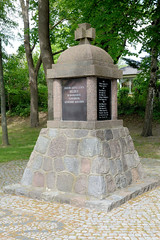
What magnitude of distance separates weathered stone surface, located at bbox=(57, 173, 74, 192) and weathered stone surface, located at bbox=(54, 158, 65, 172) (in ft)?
0.39

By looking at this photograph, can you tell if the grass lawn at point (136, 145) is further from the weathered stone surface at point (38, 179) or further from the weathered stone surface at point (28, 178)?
the weathered stone surface at point (38, 179)

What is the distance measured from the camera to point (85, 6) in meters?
14.9

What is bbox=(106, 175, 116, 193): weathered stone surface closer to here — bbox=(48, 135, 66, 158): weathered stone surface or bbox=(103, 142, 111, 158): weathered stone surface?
bbox=(103, 142, 111, 158): weathered stone surface

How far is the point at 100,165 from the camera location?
18.3 feet

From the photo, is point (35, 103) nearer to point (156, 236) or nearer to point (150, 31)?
point (150, 31)

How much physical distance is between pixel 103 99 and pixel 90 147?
1.15 m

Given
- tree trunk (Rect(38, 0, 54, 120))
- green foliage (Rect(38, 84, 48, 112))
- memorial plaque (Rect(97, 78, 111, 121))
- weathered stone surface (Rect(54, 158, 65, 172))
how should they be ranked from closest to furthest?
weathered stone surface (Rect(54, 158, 65, 172)), memorial plaque (Rect(97, 78, 111, 121)), tree trunk (Rect(38, 0, 54, 120)), green foliage (Rect(38, 84, 48, 112))

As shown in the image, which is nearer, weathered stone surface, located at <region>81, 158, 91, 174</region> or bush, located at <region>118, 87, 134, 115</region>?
weathered stone surface, located at <region>81, 158, 91, 174</region>

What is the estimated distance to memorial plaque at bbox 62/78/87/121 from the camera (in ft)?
19.8

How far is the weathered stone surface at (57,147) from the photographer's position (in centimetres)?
607

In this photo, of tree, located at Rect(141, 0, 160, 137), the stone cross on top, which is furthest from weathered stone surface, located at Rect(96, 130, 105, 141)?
tree, located at Rect(141, 0, 160, 137)

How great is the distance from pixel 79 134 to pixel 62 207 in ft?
4.74

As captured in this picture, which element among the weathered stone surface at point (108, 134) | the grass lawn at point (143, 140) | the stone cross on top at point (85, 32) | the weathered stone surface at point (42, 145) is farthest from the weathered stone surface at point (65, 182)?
the grass lawn at point (143, 140)

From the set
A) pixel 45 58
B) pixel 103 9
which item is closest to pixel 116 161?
pixel 45 58
